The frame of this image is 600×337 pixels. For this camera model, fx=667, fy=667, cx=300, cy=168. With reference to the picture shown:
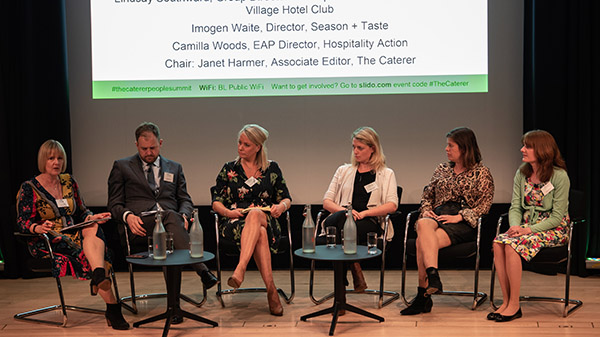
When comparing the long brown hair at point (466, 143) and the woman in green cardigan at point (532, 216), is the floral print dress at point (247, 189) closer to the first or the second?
the long brown hair at point (466, 143)

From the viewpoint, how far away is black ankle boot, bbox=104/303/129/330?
12.9ft

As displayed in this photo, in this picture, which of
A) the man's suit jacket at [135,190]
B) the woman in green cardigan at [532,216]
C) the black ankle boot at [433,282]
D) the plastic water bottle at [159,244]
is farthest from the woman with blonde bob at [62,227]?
the woman in green cardigan at [532,216]

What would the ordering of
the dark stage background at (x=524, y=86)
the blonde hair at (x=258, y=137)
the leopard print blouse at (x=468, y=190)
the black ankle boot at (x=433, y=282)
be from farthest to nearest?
the dark stage background at (x=524, y=86) < the blonde hair at (x=258, y=137) < the leopard print blouse at (x=468, y=190) < the black ankle boot at (x=433, y=282)

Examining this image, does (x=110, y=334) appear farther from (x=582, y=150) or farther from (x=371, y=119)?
(x=582, y=150)

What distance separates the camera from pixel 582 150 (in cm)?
511

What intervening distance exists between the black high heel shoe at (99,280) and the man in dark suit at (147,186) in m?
0.56

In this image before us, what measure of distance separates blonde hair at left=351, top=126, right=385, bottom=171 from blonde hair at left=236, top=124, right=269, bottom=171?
0.62 meters

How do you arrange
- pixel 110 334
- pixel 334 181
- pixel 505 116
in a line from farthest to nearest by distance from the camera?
pixel 505 116 → pixel 334 181 → pixel 110 334

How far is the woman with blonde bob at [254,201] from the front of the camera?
13.9ft

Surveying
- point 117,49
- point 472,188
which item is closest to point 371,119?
point 472,188

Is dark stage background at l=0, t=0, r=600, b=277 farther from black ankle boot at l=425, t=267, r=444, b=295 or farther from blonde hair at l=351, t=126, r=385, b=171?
black ankle boot at l=425, t=267, r=444, b=295

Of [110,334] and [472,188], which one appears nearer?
[110,334]

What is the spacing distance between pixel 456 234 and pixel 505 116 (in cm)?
163

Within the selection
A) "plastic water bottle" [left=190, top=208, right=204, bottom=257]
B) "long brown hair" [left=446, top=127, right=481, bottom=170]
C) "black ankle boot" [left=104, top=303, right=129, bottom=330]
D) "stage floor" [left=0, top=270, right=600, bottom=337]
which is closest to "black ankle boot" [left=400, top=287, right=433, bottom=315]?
"stage floor" [left=0, top=270, right=600, bottom=337]
